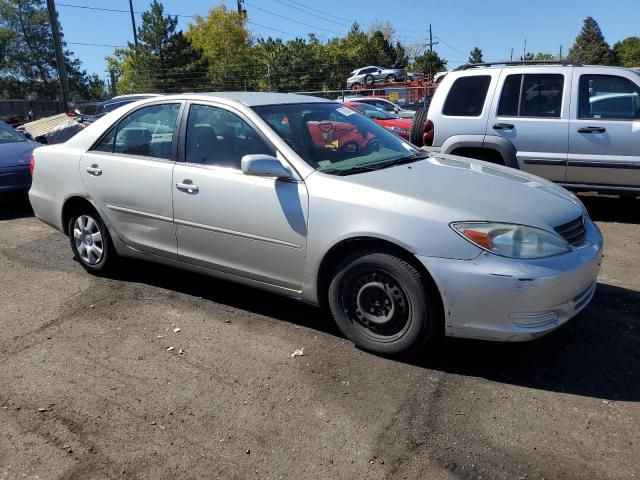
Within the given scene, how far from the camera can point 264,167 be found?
365 centimetres

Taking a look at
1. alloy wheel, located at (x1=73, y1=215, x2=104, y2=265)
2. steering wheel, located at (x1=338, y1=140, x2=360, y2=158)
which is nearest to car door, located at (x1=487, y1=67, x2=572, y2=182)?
steering wheel, located at (x1=338, y1=140, x2=360, y2=158)

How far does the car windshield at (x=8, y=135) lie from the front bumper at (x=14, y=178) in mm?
1066

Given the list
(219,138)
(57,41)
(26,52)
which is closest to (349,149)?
(219,138)

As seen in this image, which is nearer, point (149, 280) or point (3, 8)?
point (149, 280)

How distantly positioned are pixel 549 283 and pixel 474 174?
115cm

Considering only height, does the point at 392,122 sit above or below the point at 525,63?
below

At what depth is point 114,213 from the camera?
471 cm

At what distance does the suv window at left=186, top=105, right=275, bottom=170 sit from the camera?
158 inches

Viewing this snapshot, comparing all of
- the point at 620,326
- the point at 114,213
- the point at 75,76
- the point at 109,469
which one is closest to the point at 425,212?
the point at 620,326

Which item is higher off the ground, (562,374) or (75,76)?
(75,76)

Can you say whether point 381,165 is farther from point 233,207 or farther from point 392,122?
point 392,122

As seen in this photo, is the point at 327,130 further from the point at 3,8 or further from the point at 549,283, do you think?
the point at 3,8

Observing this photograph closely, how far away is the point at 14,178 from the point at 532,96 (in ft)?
23.1

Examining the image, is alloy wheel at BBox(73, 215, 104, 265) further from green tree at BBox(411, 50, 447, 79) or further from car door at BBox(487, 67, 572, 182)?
green tree at BBox(411, 50, 447, 79)
